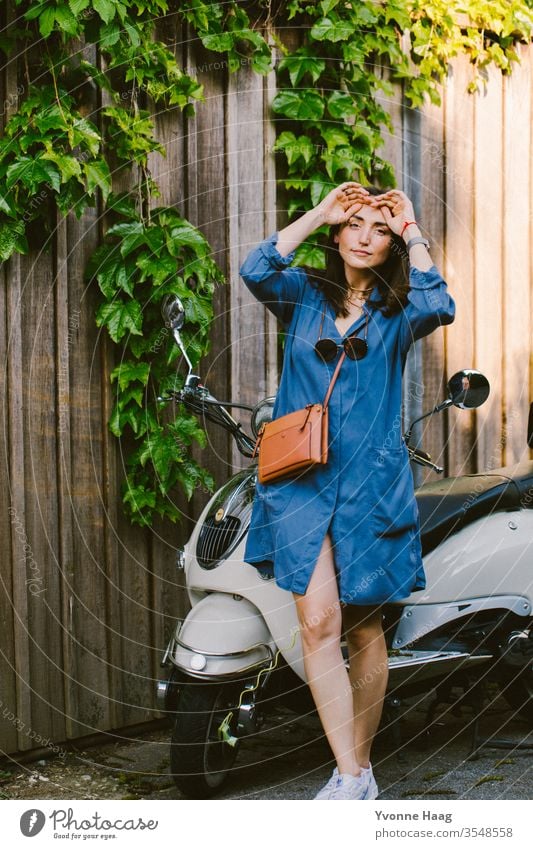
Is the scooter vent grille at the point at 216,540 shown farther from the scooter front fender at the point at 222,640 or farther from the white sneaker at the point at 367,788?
the white sneaker at the point at 367,788

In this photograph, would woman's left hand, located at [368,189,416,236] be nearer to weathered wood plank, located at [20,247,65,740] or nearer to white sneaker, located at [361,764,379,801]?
weathered wood plank, located at [20,247,65,740]

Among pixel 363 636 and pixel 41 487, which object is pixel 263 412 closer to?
pixel 363 636

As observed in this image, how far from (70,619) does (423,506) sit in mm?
1156

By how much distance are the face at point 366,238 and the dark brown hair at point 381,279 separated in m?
0.03

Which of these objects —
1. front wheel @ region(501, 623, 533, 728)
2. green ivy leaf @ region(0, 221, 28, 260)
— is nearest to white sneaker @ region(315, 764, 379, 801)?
front wheel @ region(501, 623, 533, 728)

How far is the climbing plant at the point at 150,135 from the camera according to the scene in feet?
9.91

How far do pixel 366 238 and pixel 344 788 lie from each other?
56.3 inches

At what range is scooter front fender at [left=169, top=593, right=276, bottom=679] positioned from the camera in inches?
107

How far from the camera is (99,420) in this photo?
3312 mm

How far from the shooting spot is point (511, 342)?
4727mm

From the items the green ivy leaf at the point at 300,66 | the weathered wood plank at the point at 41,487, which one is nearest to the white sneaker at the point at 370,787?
the weathered wood plank at the point at 41,487

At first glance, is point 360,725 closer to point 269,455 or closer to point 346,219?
point 269,455

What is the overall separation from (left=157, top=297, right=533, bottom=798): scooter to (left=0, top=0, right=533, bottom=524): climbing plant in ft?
1.30

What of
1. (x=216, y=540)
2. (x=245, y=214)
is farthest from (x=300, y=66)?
(x=216, y=540)
